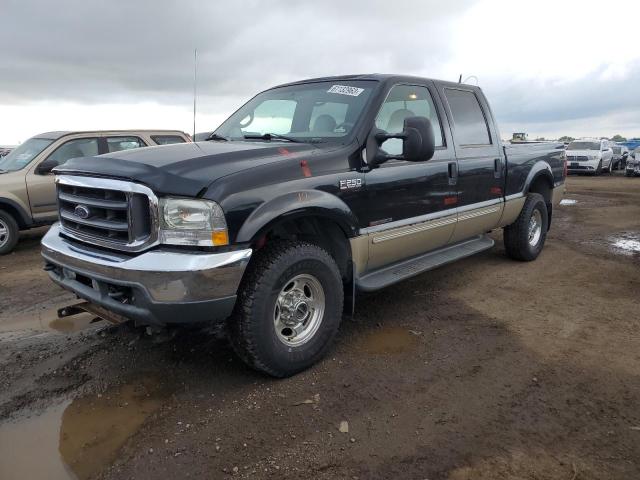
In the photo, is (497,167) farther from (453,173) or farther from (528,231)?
(528,231)

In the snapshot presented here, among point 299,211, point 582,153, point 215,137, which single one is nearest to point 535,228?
point 215,137

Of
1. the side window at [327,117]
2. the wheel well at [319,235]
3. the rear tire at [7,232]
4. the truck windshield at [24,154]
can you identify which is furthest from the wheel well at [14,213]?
the wheel well at [319,235]

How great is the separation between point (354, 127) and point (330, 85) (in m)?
0.75

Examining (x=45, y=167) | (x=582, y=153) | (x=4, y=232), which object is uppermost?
(x=45, y=167)

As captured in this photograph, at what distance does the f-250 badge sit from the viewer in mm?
3568

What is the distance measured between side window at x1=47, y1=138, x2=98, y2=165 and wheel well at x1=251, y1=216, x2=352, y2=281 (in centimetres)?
593

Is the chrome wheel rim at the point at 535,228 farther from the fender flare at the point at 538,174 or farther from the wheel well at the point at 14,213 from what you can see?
the wheel well at the point at 14,213

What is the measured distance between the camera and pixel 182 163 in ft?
9.99

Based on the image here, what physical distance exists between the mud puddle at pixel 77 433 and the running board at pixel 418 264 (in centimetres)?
171

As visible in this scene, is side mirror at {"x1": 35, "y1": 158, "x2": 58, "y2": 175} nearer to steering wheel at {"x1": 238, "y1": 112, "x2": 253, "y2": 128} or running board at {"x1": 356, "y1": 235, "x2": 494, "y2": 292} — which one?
steering wheel at {"x1": 238, "y1": 112, "x2": 253, "y2": 128}

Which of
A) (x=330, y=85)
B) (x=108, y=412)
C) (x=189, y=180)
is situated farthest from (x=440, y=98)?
(x=108, y=412)

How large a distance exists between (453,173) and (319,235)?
1693mm

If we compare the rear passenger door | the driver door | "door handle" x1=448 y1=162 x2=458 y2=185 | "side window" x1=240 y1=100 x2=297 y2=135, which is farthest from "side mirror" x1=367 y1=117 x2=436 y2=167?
the rear passenger door

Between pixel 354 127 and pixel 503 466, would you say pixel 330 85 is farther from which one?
pixel 503 466
